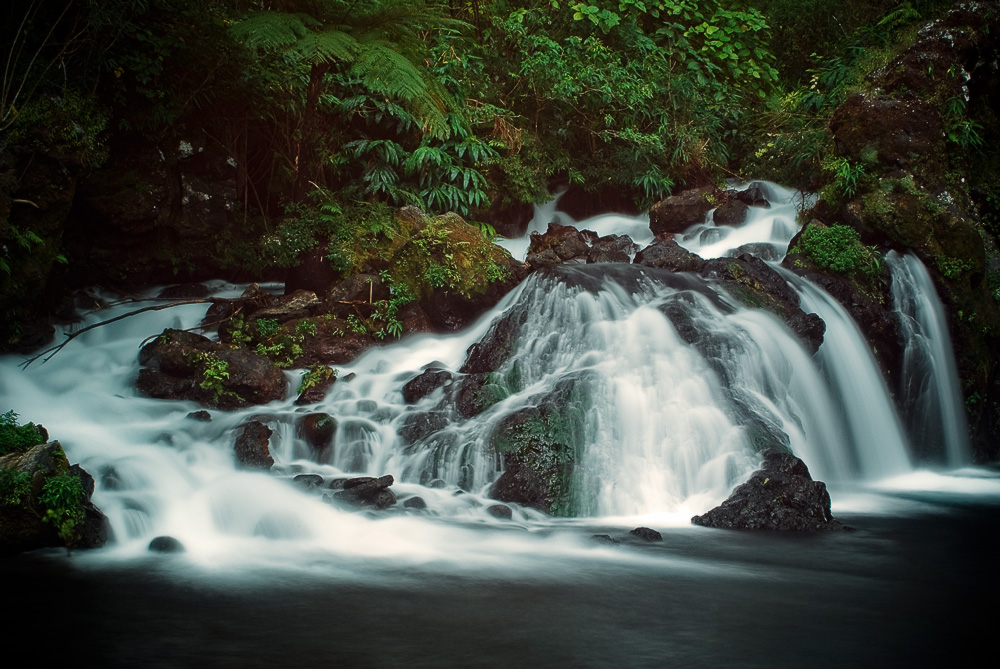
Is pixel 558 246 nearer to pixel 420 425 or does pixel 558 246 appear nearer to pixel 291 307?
pixel 291 307

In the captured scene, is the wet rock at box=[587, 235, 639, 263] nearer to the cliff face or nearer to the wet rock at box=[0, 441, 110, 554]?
the cliff face

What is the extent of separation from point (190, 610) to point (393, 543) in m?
1.60

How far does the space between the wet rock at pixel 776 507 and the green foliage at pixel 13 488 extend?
4.93 m

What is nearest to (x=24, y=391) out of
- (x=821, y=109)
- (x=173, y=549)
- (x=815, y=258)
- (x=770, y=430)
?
(x=173, y=549)

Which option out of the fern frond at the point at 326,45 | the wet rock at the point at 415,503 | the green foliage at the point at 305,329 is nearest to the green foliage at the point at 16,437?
the wet rock at the point at 415,503

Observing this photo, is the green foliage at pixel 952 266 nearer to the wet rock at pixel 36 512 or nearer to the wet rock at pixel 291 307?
the wet rock at pixel 291 307

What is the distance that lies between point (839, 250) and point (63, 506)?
8.98 meters

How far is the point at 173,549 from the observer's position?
5520 millimetres

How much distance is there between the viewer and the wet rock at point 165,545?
5.51 meters

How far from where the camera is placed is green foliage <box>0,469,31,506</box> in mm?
5164

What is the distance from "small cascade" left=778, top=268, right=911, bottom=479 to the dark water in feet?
9.26

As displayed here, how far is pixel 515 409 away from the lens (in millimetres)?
7348

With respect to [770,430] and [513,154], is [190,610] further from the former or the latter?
[513,154]

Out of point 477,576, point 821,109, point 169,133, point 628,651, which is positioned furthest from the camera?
point 821,109
